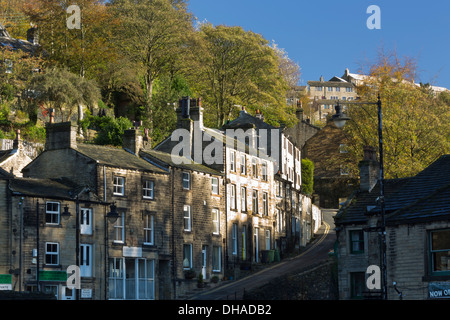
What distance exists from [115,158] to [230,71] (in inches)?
1415

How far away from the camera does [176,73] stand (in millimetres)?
92250

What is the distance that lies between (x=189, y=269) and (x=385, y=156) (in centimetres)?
2070

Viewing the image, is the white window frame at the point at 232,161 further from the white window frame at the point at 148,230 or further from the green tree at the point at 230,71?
the green tree at the point at 230,71

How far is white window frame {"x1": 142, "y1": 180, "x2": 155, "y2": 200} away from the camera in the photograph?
5547 cm

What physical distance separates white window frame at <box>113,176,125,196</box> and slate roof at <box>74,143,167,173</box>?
862 mm

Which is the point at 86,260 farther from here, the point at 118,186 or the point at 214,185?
the point at 214,185

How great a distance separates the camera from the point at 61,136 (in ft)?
178

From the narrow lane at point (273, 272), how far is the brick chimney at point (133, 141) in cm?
1159

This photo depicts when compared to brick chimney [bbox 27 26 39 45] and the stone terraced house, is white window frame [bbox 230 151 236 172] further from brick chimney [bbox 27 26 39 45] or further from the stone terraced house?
brick chimney [bbox 27 26 39 45]

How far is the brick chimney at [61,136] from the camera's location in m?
53.9

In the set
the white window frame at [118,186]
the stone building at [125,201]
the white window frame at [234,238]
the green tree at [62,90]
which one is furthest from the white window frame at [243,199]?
the green tree at [62,90]

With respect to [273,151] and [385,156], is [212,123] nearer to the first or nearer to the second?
[273,151]

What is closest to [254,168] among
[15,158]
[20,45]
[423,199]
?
[15,158]

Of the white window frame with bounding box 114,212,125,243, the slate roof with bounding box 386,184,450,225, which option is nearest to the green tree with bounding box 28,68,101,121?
the white window frame with bounding box 114,212,125,243
